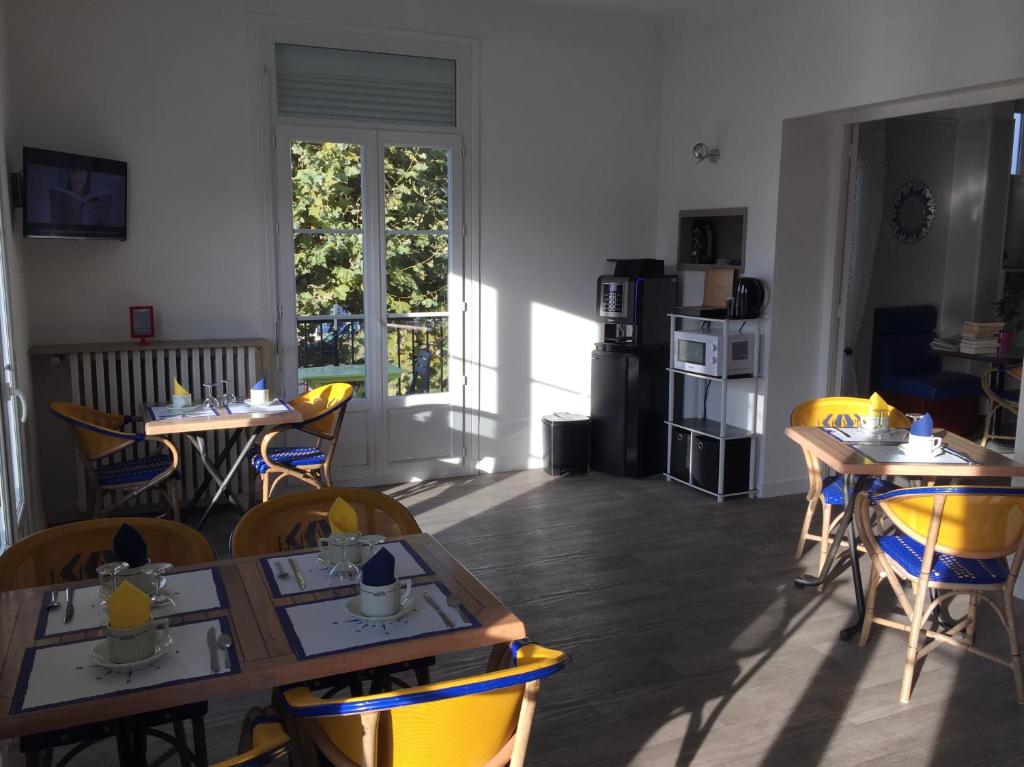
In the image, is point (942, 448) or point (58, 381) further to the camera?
point (58, 381)

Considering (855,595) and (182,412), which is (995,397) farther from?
(182,412)

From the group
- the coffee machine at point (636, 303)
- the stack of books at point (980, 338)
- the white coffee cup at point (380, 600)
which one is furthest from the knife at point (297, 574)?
the stack of books at point (980, 338)

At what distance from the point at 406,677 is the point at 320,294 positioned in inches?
126

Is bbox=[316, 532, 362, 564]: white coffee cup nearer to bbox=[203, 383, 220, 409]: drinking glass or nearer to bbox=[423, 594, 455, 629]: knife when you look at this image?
bbox=[423, 594, 455, 629]: knife

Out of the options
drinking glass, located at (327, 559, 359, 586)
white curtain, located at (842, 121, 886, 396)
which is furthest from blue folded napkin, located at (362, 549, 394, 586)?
white curtain, located at (842, 121, 886, 396)

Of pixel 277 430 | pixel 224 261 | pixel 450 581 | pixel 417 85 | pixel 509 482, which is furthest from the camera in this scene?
pixel 509 482

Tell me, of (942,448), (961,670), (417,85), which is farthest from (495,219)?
(961,670)

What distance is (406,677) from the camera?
3.79 meters

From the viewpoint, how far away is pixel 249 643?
2.19 m

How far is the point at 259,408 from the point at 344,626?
3.26m

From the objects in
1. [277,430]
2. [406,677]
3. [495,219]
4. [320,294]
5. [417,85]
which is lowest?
[406,677]

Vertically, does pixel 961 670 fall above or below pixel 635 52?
below

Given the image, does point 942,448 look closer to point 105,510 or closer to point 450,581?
point 450,581

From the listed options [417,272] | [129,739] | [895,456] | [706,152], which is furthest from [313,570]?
[706,152]
